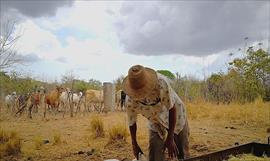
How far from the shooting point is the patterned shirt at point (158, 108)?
12.5 feet

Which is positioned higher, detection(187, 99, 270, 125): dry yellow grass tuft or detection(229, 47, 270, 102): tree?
detection(229, 47, 270, 102): tree

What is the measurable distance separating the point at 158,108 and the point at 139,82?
1.95 feet

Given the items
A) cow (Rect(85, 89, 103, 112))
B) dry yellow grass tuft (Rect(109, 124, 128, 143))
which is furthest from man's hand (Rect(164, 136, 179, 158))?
cow (Rect(85, 89, 103, 112))

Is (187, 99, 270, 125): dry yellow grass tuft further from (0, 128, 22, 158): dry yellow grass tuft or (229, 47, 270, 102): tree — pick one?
(0, 128, 22, 158): dry yellow grass tuft

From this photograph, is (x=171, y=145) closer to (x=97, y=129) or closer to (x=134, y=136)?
(x=134, y=136)

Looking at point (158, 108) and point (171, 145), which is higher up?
point (158, 108)

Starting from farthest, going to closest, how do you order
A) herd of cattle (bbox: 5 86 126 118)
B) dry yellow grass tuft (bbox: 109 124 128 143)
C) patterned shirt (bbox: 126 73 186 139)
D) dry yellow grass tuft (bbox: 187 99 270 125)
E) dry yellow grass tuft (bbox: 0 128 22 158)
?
1. herd of cattle (bbox: 5 86 126 118)
2. dry yellow grass tuft (bbox: 187 99 270 125)
3. dry yellow grass tuft (bbox: 109 124 128 143)
4. dry yellow grass tuft (bbox: 0 128 22 158)
5. patterned shirt (bbox: 126 73 186 139)

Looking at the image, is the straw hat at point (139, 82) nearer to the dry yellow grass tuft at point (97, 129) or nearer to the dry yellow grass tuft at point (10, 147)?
the dry yellow grass tuft at point (10, 147)

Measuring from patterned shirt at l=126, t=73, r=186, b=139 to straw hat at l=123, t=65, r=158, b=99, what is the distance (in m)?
0.12

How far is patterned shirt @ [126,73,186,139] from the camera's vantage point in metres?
3.81

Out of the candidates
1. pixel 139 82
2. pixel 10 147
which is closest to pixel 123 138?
pixel 10 147

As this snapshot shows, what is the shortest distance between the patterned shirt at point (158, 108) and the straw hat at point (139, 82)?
12 cm

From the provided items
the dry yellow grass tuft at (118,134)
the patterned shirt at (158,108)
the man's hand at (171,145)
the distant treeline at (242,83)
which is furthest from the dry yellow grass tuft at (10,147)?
the distant treeline at (242,83)

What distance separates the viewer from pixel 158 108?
401 centimetres
